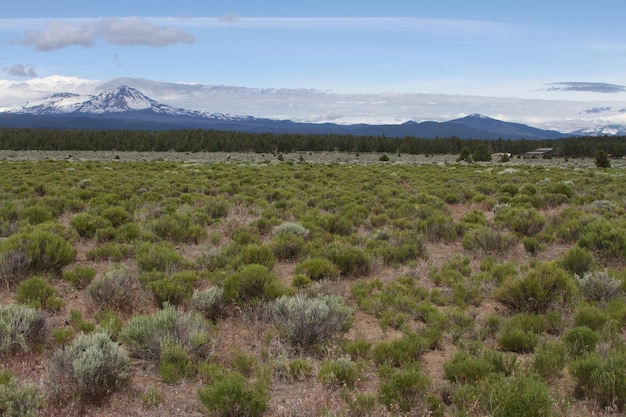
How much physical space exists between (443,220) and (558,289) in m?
5.97

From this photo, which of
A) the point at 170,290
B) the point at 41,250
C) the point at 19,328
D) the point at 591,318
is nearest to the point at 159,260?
the point at 170,290

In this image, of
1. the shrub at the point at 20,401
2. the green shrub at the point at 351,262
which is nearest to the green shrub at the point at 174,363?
the shrub at the point at 20,401

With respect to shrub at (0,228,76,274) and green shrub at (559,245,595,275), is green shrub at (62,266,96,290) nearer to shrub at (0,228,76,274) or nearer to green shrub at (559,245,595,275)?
shrub at (0,228,76,274)

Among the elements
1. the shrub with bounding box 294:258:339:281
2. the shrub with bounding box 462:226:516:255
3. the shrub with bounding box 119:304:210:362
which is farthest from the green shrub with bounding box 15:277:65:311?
the shrub with bounding box 462:226:516:255

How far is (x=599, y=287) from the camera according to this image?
7461 millimetres

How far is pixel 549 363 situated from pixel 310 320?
2814 mm

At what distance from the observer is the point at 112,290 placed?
23.0ft

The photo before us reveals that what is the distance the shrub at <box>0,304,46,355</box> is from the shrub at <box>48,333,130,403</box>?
0.84 meters

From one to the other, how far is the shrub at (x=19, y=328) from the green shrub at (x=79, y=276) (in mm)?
1973

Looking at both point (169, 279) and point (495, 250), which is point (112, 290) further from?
point (495, 250)

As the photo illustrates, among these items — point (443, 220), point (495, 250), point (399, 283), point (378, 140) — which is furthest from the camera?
point (378, 140)

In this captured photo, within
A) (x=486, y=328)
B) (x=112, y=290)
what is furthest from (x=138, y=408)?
(x=486, y=328)

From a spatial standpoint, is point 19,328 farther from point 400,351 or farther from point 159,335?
point 400,351

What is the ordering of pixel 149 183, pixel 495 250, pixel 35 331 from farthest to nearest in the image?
pixel 149 183, pixel 495 250, pixel 35 331
